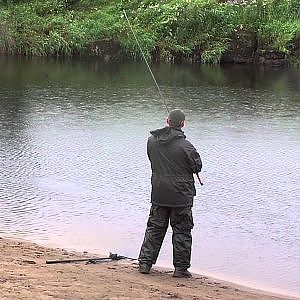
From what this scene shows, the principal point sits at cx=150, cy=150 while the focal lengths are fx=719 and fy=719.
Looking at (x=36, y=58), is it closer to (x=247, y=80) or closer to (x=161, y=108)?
(x=247, y=80)

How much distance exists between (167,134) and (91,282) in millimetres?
1496

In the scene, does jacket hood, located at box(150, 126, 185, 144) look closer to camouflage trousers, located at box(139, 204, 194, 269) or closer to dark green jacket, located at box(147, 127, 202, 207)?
dark green jacket, located at box(147, 127, 202, 207)

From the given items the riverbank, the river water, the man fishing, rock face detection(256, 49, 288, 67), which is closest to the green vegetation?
rock face detection(256, 49, 288, 67)

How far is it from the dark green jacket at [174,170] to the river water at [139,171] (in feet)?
4.06

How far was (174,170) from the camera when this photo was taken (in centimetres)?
641

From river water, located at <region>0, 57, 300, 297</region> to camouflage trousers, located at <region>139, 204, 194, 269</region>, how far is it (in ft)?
2.66

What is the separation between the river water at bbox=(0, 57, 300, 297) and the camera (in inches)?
323

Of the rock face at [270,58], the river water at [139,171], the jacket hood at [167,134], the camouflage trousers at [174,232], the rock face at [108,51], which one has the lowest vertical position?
the river water at [139,171]

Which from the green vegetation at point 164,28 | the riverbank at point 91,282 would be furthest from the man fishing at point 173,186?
the green vegetation at point 164,28

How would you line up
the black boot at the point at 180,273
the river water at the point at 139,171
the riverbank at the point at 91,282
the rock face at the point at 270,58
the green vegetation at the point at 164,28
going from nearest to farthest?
1. the riverbank at the point at 91,282
2. the black boot at the point at 180,273
3. the river water at the point at 139,171
4. the rock face at the point at 270,58
5. the green vegetation at the point at 164,28

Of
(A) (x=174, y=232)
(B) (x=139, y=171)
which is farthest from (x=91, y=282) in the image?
(B) (x=139, y=171)

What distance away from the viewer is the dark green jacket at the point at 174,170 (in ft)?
21.0

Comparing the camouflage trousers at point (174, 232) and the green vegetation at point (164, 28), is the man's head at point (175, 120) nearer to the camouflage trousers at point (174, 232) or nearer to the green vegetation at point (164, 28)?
the camouflage trousers at point (174, 232)

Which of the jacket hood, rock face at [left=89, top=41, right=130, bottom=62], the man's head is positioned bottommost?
rock face at [left=89, top=41, right=130, bottom=62]
